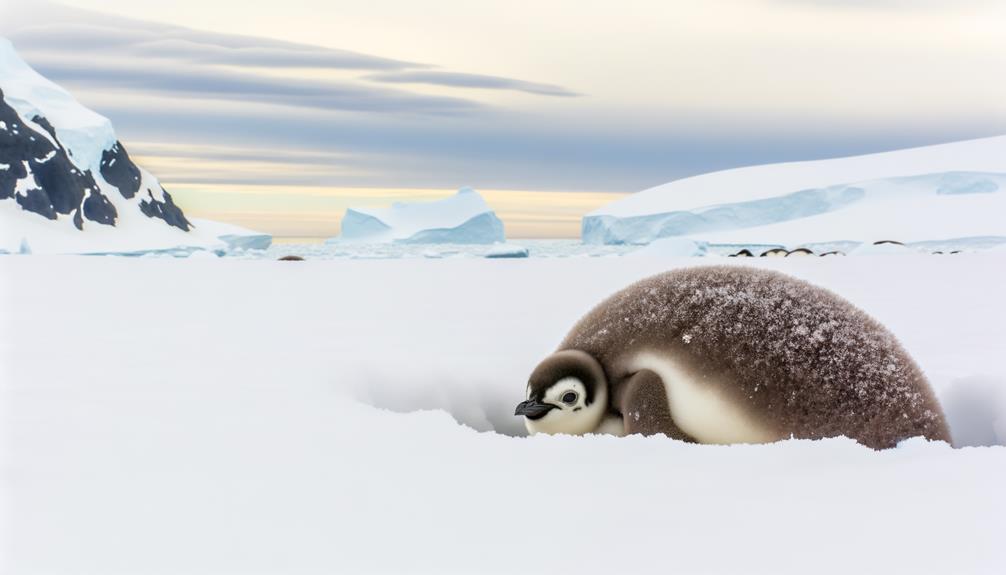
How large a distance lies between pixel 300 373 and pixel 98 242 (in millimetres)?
61583

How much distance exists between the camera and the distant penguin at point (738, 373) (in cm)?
259

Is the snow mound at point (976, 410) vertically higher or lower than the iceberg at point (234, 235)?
higher

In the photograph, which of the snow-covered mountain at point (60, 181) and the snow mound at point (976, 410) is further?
the snow-covered mountain at point (60, 181)

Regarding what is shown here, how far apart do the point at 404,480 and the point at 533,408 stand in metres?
1.00

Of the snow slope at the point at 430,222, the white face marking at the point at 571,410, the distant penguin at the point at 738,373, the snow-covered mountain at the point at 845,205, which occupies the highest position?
the snow-covered mountain at the point at 845,205

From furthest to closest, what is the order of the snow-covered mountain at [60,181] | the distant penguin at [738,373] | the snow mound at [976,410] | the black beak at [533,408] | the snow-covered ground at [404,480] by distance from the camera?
1. the snow-covered mountain at [60,181]
2. the snow mound at [976,410]
3. the black beak at [533,408]
4. the distant penguin at [738,373]
5. the snow-covered ground at [404,480]

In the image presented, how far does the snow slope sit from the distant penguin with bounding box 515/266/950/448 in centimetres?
3881

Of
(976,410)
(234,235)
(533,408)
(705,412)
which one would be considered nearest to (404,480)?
(533,408)

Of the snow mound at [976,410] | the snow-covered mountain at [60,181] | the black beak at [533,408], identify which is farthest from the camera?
the snow-covered mountain at [60,181]

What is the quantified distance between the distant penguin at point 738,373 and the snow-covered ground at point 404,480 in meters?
0.23

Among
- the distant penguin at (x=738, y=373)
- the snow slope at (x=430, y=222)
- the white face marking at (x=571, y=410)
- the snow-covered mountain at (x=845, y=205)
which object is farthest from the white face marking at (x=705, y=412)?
the snow slope at (x=430, y=222)

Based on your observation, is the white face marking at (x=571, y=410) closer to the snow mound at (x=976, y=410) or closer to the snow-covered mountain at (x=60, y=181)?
the snow mound at (x=976, y=410)

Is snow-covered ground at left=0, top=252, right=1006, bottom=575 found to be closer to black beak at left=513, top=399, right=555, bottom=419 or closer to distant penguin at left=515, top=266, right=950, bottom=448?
distant penguin at left=515, top=266, right=950, bottom=448

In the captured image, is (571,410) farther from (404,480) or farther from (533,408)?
(404,480)
